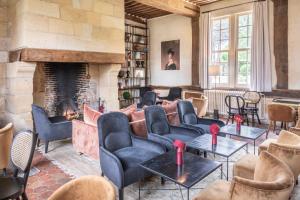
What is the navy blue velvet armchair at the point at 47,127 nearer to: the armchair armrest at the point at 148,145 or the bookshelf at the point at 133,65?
the armchair armrest at the point at 148,145

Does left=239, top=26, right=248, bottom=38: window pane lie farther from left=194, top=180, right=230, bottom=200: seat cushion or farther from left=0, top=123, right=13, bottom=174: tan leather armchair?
left=0, top=123, right=13, bottom=174: tan leather armchair

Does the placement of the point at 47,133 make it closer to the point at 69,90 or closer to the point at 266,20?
the point at 69,90

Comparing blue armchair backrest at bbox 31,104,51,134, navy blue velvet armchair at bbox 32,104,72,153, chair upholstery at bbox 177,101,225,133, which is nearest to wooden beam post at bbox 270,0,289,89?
chair upholstery at bbox 177,101,225,133

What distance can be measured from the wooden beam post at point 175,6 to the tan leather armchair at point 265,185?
5.47 metres

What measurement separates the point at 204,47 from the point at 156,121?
4.49 m

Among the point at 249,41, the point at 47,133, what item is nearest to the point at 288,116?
the point at 249,41

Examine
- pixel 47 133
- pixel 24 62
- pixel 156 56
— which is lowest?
pixel 47 133

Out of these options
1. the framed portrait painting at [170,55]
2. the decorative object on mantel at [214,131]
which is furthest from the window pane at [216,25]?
the decorative object on mantel at [214,131]

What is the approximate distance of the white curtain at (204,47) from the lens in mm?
7391

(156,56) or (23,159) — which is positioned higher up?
(156,56)

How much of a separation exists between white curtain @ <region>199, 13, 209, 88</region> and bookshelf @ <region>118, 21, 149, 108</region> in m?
2.48

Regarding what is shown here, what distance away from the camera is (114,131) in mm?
3113

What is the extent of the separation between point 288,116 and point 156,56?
17.4 ft

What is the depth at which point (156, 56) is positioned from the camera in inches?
Result: 360
